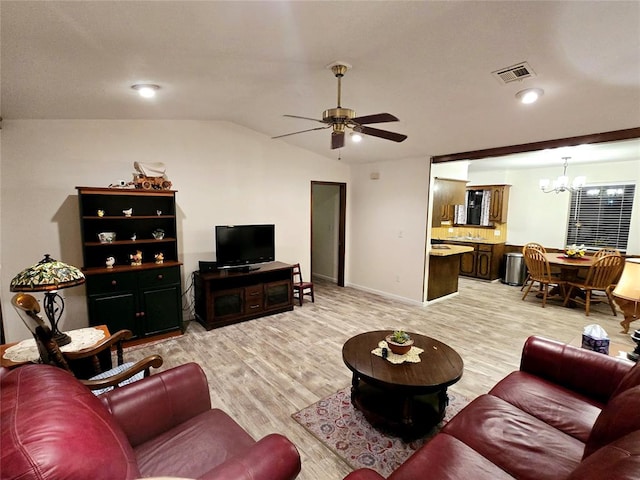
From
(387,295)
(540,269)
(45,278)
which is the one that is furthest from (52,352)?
(540,269)

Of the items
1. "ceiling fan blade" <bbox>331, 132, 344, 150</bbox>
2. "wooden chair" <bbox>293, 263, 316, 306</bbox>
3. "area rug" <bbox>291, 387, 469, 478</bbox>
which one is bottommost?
"area rug" <bbox>291, 387, 469, 478</bbox>

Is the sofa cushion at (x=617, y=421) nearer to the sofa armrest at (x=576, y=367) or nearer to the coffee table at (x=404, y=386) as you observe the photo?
the sofa armrest at (x=576, y=367)

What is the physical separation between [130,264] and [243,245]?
1.38 meters

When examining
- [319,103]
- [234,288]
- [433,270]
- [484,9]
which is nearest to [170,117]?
[319,103]

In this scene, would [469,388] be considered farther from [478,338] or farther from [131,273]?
[131,273]

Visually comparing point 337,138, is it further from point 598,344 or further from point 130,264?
point 130,264

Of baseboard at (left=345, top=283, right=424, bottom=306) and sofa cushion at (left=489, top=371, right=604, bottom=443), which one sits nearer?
sofa cushion at (left=489, top=371, right=604, bottom=443)

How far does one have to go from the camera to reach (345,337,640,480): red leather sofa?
3.60 ft

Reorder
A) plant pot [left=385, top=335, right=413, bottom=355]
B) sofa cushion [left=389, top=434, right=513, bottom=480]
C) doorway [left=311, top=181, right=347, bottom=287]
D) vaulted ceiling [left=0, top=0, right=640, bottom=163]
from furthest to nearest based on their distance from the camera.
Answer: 1. doorway [left=311, top=181, right=347, bottom=287]
2. plant pot [left=385, top=335, right=413, bottom=355]
3. vaulted ceiling [left=0, top=0, right=640, bottom=163]
4. sofa cushion [left=389, top=434, right=513, bottom=480]

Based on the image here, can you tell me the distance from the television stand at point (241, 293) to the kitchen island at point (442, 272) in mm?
2355

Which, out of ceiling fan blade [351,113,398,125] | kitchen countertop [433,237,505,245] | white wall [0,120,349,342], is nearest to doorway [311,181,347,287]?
white wall [0,120,349,342]

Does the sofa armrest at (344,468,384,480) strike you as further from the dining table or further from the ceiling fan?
the dining table

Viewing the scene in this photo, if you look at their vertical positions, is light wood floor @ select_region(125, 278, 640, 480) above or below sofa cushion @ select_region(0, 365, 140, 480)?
below

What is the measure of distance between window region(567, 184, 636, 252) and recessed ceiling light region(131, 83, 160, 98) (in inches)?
299
